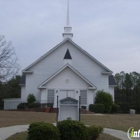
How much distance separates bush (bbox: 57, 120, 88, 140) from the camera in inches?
527

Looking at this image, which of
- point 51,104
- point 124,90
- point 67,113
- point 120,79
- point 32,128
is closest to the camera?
point 32,128

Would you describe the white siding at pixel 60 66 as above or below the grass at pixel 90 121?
above

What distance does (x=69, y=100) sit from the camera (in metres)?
18.7

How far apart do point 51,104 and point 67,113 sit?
17487 millimetres

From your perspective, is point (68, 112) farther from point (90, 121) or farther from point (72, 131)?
point (90, 121)

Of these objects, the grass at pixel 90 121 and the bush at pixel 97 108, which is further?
the bush at pixel 97 108

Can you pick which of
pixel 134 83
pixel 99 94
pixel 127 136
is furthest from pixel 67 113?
pixel 134 83

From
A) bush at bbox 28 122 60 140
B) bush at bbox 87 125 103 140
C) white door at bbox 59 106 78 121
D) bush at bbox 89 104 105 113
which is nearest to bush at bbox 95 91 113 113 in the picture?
bush at bbox 89 104 105 113

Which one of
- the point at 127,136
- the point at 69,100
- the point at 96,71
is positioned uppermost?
the point at 96,71

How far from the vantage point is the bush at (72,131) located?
43.9 feet

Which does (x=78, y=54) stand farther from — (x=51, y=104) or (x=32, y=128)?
(x=32, y=128)

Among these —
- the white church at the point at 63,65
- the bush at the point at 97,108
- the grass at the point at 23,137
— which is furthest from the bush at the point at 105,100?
the grass at the point at 23,137

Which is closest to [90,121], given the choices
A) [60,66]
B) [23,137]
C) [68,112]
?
[68,112]

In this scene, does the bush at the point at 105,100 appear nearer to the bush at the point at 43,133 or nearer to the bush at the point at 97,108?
the bush at the point at 97,108
